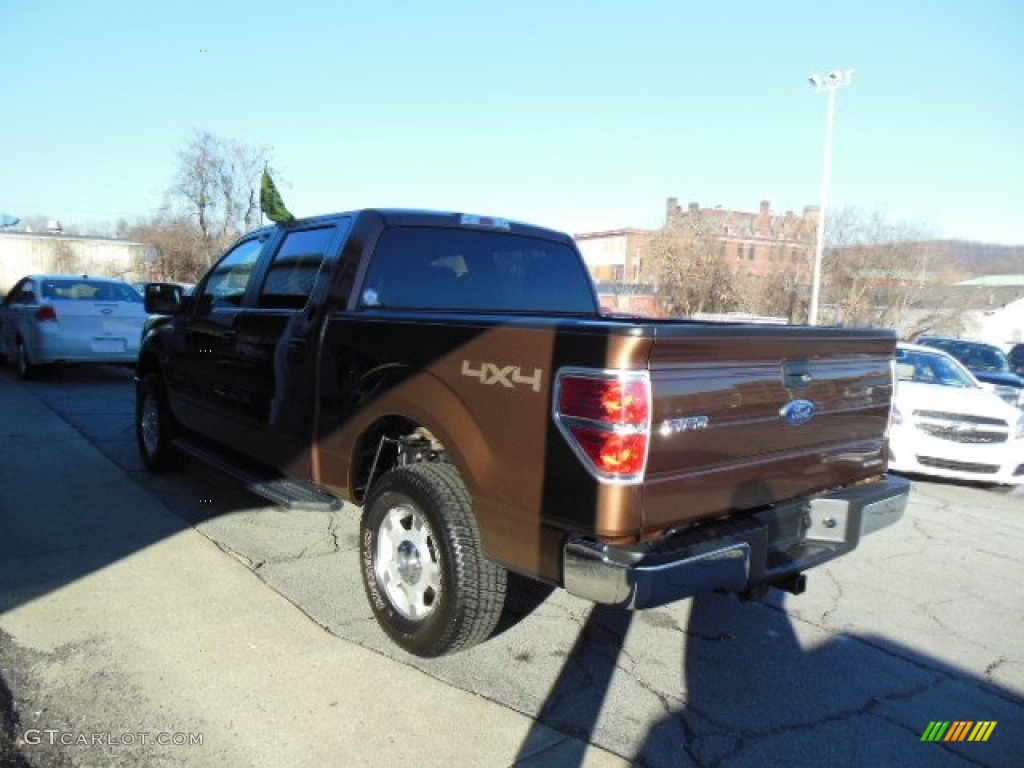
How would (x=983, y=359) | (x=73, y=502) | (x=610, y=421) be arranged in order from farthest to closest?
1. (x=983, y=359)
2. (x=73, y=502)
3. (x=610, y=421)

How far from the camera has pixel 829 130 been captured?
24.5 metres

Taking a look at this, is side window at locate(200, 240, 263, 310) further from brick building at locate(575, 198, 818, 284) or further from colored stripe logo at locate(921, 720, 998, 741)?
brick building at locate(575, 198, 818, 284)

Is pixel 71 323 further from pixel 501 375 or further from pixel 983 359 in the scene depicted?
pixel 983 359

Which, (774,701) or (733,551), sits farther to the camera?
(774,701)

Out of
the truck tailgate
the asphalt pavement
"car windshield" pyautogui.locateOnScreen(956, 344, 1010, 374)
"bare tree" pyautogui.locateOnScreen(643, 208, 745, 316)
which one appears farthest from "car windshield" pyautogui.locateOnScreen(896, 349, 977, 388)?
"bare tree" pyautogui.locateOnScreen(643, 208, 745, 316)

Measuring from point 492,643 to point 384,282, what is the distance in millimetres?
1926

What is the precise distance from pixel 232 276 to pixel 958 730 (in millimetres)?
4757

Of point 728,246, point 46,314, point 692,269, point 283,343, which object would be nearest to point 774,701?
point 283,343

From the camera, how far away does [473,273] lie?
428cm

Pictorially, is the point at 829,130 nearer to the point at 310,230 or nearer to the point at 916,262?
the point at 916,262

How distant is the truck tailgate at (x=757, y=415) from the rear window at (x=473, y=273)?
1.83 meters

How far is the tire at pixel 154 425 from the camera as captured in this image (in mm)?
5746

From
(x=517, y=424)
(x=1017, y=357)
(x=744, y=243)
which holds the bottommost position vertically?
(x=1017, y=357)

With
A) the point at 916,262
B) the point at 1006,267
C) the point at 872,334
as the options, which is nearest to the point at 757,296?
the point at 916,262
